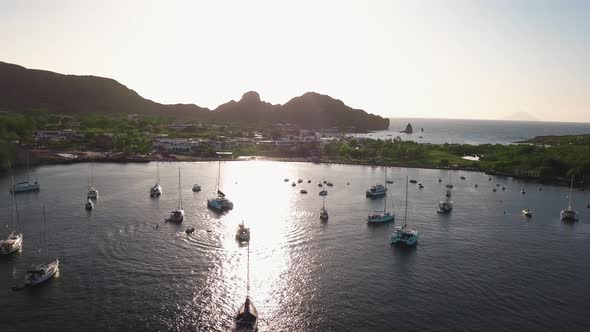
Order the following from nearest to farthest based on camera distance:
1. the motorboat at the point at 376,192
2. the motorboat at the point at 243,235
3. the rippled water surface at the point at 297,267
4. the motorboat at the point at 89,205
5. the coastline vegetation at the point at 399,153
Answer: the rippled water surface at the point at 297,267 → the motorboat at the point at 243,235 → the motorboat at the point at 89,205 → the motorboat at the point at 376,192 → the coastline vegetation at the point at 399,153

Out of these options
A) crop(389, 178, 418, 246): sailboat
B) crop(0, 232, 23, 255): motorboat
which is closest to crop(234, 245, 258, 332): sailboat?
crop(389, 178, 418, 246): sailboat

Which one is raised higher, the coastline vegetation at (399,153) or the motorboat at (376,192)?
the coastline vegetation at (399,153)

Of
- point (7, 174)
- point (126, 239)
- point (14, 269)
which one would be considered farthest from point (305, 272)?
point (7, 174)

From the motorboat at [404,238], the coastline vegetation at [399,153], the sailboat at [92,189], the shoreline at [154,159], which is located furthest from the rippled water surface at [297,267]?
the shoreline at [154,159]

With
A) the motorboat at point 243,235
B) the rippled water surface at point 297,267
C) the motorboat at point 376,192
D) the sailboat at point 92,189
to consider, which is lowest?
the rippled water surface at point 297,267

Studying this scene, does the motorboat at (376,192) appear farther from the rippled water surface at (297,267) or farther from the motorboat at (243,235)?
the motorboat at (243,235)

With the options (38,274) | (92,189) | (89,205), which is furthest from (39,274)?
(92,189)
